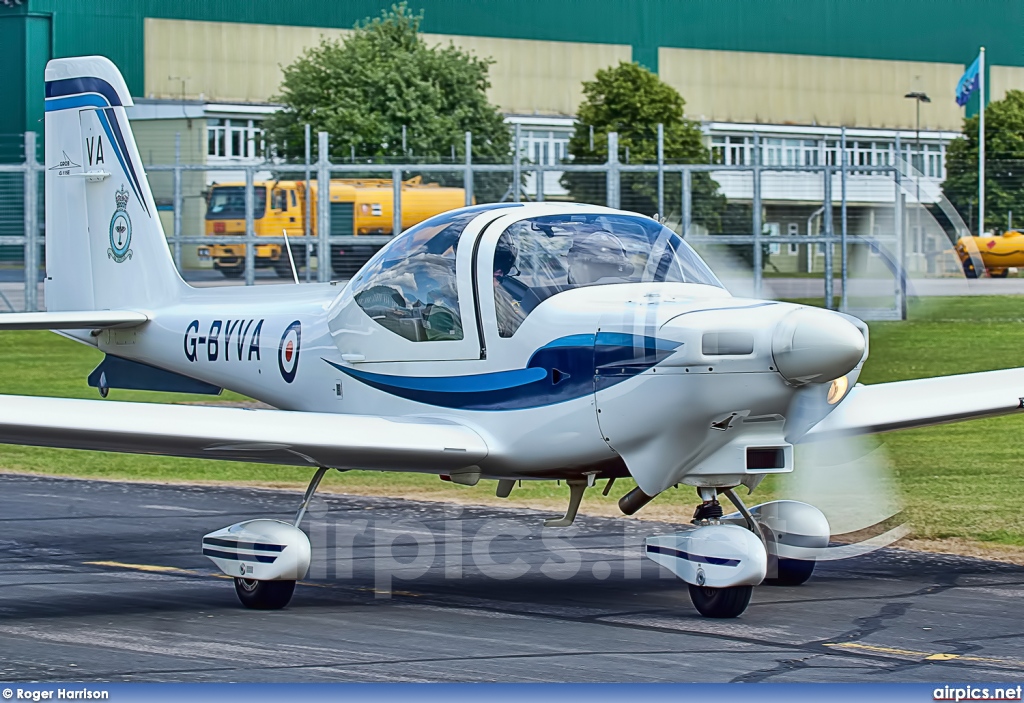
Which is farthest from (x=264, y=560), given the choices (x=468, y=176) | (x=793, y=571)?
(x=468, y=176)

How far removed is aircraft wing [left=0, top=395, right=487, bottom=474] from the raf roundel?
126cm

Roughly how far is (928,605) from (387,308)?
3.56m

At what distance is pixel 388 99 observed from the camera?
4703 centimetres

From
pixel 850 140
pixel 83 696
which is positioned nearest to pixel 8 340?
pixel 850 140

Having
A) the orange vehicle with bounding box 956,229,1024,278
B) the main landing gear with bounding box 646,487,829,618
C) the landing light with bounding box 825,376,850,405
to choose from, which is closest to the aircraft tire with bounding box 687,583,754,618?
the main landing gear with bounding box 646,487,829,618

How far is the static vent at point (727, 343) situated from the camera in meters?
7.35

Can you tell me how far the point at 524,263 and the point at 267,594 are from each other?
2.32 m

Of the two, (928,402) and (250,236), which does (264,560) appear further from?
(250,236)

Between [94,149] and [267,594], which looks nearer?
[267,594]

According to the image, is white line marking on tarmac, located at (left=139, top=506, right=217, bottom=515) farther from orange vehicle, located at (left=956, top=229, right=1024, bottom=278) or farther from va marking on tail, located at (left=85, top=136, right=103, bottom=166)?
orange vehicle, located at (left=956, top=229, right=1024, bottom=278)

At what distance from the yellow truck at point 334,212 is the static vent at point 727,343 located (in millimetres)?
19264

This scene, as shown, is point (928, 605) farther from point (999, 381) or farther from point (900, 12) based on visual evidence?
point (900, 12)

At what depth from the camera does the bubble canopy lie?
328 inches

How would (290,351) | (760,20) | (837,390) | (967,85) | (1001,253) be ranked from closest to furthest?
(837,390) → (290,351) → (1001,253) → (760,20) → (967,85)
